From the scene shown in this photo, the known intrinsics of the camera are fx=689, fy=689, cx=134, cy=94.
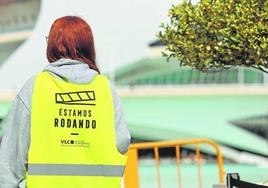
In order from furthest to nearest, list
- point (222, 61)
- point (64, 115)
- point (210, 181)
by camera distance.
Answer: point (210, 181)
point (222, 61)
point (64, 115)

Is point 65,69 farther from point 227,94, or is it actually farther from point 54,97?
point 227,94

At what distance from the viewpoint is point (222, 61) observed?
3.69m

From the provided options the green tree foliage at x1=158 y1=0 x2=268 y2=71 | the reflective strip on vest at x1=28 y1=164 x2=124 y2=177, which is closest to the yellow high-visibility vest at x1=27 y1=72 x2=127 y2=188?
the reflective strip on vest at x1=28 y1=164 x2=124 y2=177

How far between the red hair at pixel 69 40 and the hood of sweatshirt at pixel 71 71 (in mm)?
20

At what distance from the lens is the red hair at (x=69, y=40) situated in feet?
7.19

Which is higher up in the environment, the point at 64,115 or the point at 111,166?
the point at 64,115

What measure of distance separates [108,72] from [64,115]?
3.17 meters

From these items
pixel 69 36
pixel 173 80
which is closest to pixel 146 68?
pixel 173 80

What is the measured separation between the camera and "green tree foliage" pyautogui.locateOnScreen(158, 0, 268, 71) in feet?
11.3

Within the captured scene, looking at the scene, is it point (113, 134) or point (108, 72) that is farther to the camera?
point (108, 72)

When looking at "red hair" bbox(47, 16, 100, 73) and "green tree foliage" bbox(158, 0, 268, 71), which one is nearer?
"red hair" bbox(47, 16, 100, 73)

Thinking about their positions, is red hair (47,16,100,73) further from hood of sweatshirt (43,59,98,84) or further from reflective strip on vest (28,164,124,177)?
reflective strip on vest (28,164,124,177)

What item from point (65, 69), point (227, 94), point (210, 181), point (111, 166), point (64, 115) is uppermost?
point (65, 69)

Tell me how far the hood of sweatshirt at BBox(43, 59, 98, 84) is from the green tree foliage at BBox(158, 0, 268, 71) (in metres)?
1.45
